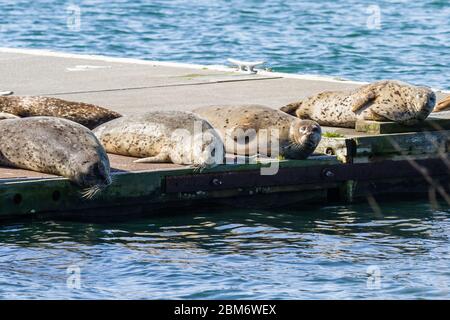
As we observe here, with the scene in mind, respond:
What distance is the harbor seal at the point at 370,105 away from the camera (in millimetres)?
13438

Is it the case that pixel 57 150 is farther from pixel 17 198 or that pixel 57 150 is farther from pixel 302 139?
pixel 302 139

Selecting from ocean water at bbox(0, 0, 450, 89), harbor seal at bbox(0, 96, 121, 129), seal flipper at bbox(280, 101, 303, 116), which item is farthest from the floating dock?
ocean water at bbox(0, 0, 450, 89)

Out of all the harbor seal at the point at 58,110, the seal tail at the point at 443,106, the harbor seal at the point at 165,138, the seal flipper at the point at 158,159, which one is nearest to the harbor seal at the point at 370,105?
the seal tail at the point at 443,106

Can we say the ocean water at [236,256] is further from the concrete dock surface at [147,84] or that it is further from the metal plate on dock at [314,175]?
the concrete dock surface at [147,84]

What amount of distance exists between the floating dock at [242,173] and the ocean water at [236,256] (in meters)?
0.18

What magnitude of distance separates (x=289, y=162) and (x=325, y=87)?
14.0ft

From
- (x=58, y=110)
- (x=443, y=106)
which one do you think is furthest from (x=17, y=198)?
(x=443, y=106)

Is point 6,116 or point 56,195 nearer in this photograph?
point 56,195

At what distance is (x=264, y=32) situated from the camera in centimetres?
3441

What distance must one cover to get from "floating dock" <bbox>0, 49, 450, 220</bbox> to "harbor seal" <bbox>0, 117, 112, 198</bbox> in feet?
0.37

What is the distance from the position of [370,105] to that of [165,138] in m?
2.30

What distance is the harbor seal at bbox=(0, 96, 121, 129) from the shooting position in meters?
13.4

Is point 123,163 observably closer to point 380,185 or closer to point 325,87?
point 380,185
